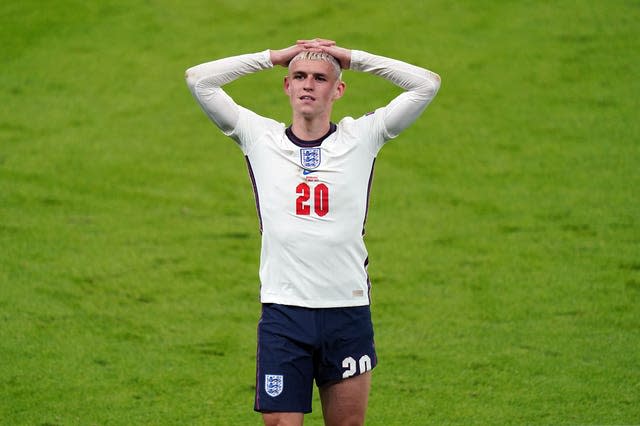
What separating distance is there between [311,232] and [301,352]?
20.6 inches

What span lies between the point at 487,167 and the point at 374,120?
5639 mm

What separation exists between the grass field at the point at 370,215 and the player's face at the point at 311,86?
2549 millimetres

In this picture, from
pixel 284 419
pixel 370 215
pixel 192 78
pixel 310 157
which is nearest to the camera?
pixel 284 419

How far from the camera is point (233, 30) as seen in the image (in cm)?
1239

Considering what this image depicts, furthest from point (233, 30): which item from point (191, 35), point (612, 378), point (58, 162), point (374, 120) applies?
point (374, 120)

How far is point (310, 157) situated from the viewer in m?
4.63

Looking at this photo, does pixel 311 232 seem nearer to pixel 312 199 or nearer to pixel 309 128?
pixel 312 199

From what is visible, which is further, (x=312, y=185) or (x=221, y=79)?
(x=221, y=79)

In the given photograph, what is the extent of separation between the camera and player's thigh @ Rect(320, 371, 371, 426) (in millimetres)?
4621

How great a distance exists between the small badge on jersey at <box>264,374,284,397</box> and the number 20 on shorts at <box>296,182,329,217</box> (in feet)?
2.35

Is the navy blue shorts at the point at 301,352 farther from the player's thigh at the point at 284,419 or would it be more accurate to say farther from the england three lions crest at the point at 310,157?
the england three lions crest at the point at 310,157

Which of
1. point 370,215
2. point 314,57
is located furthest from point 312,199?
point 370,215

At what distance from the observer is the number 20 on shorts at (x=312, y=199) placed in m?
4.59

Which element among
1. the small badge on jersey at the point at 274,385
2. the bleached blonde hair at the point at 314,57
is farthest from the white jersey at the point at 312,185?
the small badge on jersey at the point at 274,385
